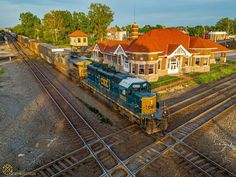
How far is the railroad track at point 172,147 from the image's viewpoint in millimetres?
11941

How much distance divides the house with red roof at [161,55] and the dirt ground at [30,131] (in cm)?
1531

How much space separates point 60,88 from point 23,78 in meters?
11.2

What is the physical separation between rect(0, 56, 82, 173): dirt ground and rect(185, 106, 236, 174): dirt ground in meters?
9.24

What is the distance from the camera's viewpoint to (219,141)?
1480 cm

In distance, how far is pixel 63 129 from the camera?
16.9 meters

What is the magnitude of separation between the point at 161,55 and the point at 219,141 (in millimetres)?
20567

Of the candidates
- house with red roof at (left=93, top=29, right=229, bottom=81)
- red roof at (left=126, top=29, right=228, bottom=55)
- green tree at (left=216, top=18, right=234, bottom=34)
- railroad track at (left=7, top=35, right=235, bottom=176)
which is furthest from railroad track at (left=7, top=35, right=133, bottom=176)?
green tree at (left=216, top=18, right=234, bottom=34)

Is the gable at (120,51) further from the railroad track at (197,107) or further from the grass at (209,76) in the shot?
the railroad track at (197,107)

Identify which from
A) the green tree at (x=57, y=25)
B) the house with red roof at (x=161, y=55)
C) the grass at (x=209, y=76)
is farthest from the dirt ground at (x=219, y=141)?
the green tree at (x=57, y=25)

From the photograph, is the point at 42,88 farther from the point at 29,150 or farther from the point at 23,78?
the point at 29,150

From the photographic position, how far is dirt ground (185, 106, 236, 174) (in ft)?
41.9

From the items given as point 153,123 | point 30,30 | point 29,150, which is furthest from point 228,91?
point 30,30

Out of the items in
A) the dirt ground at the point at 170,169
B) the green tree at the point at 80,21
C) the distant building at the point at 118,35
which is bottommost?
the dirt ground at the point at 170,169

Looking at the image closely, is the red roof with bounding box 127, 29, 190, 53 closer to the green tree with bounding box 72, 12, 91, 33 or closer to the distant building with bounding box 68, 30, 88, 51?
the distant building with bounding box 68, 30, 88, 51
